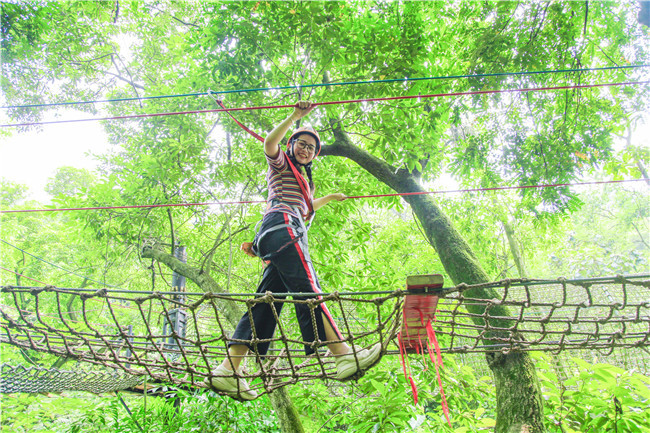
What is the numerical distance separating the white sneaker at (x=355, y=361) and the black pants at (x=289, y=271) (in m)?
0.10

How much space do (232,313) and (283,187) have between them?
157cm

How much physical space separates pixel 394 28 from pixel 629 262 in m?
6.59

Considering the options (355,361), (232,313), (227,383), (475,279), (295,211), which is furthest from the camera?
(232,313)

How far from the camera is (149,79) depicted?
4488mm

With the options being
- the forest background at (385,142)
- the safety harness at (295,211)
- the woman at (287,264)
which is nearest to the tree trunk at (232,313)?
the forest background at (385,142)

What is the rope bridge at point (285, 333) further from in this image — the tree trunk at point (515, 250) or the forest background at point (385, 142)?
the tree trunk at point (515, 250)

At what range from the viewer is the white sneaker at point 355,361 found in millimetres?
1411

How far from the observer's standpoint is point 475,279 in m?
2.14

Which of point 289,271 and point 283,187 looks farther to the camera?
point 283,187

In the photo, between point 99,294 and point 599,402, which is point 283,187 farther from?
point 599,402

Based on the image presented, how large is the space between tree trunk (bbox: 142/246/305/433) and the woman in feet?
3.07

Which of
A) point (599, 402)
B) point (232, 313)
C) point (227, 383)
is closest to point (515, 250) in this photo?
point (599, 402)

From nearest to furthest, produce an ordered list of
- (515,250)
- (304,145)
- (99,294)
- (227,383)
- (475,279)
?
(99,294) < (227,383) < (304,145) < (475,279) < (515,250)

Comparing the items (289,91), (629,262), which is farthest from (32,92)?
(629,262)
